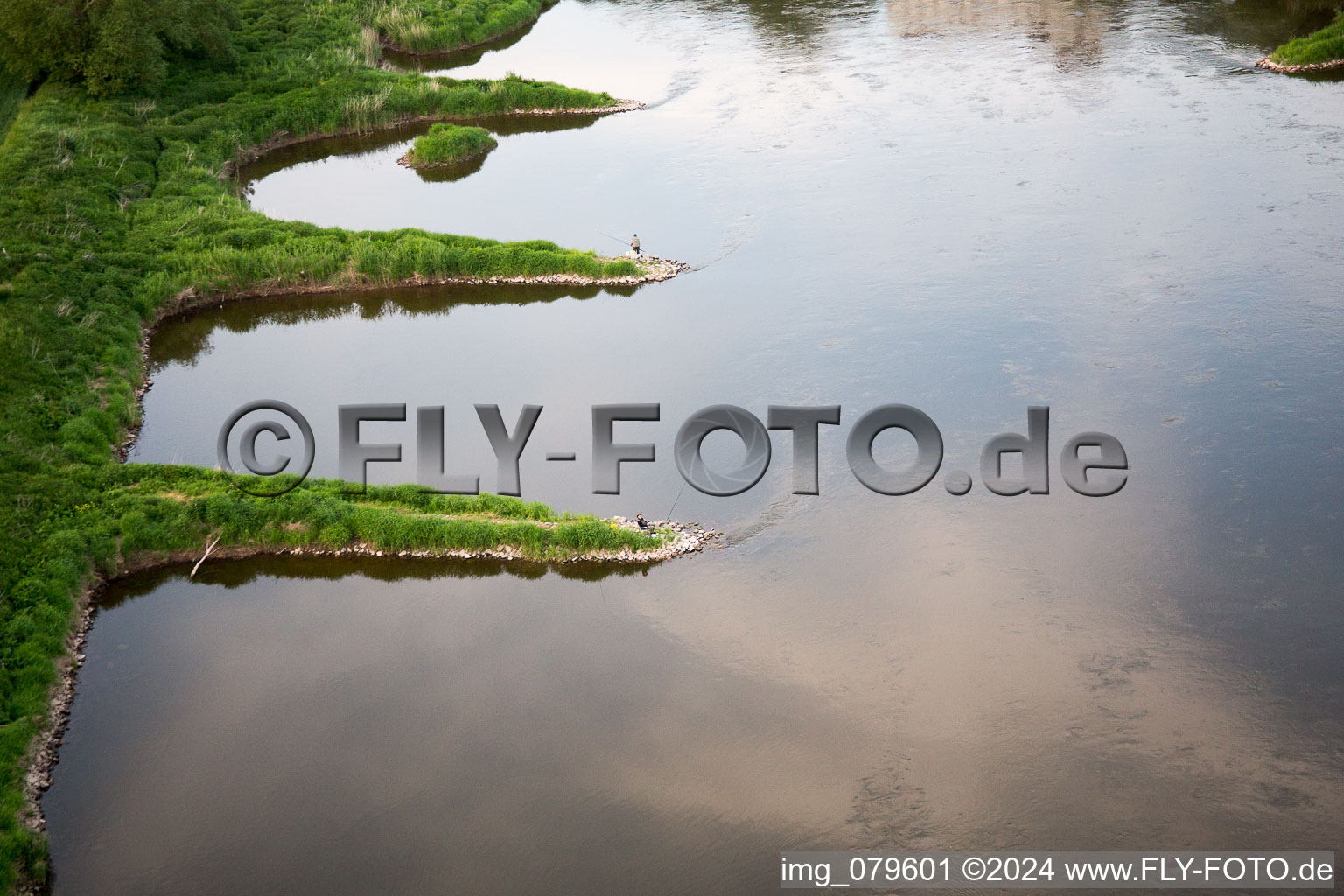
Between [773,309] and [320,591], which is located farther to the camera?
[773,309]

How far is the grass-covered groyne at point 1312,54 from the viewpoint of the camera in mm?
41719

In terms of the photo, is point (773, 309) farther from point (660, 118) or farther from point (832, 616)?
point (660, 118)

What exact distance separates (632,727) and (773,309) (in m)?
14.9

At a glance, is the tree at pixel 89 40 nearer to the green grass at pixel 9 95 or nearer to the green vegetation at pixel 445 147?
the green grass at pixel 9 95

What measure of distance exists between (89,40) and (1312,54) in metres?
44.0

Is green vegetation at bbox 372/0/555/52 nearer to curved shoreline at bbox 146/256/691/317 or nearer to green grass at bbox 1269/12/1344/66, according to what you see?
curved shoreline at bbox 146/256/691/317

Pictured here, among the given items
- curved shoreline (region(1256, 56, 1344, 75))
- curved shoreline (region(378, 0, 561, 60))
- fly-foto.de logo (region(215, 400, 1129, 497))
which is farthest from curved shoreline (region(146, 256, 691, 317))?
curved shoreline (region(1256, 56, 1344, 75))

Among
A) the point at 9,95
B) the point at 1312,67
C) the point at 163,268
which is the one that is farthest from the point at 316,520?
the point at 1312,67

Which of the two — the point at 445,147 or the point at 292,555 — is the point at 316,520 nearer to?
the point at 292,555

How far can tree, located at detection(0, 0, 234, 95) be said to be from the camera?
38.6 metres

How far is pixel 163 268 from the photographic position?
31.5 meters

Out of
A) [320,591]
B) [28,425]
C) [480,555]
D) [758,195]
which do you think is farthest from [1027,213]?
[28,425]

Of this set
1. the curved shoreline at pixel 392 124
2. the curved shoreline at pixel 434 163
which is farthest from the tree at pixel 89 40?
the curved shoreline at pixel 434 163

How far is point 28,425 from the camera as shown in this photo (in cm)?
2338
